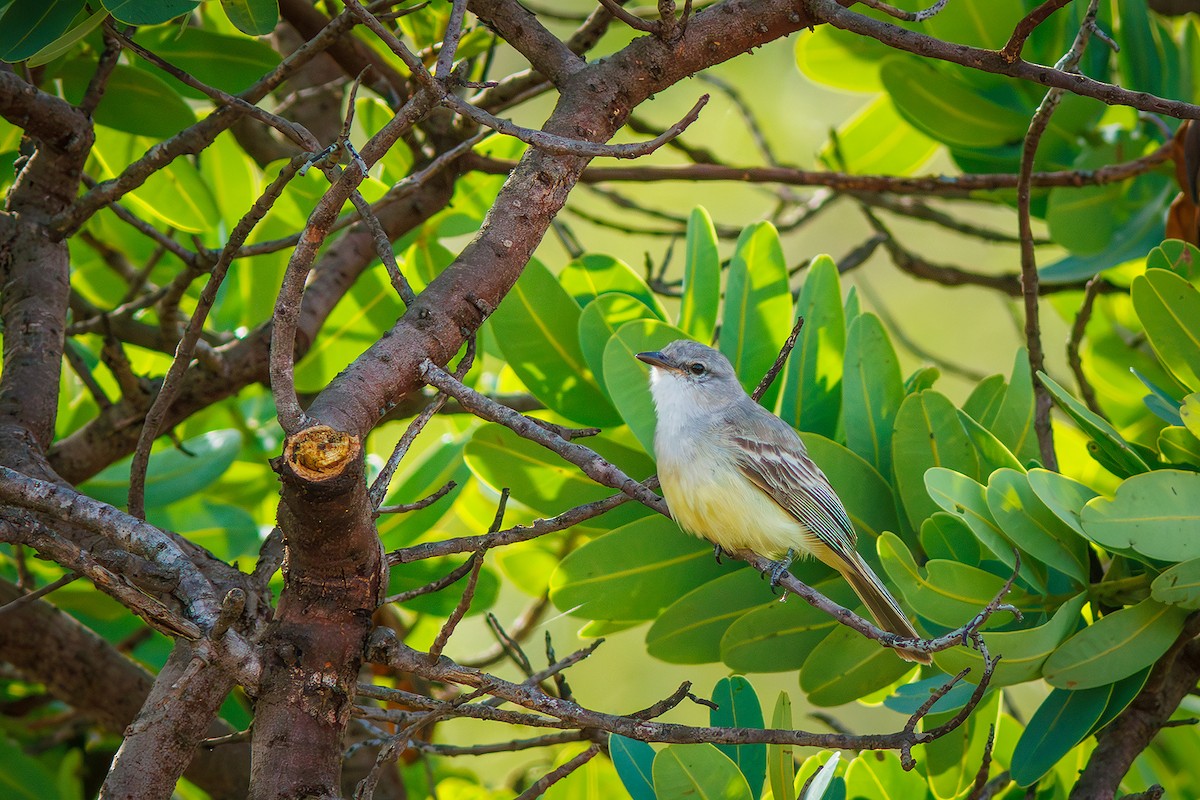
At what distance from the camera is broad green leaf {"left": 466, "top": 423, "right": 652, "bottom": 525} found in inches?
120

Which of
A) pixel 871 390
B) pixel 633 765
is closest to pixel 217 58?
pixel 871 390

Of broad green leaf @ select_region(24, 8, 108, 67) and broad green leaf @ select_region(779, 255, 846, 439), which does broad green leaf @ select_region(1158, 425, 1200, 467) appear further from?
broad green leaf @ select_region(24, 8, 108, 67)

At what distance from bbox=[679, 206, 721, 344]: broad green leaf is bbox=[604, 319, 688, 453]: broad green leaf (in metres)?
0.21

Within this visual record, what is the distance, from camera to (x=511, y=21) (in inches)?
105

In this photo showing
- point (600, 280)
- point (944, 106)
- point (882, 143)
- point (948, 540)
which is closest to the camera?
point (948, 540)

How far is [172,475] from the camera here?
3.43 m

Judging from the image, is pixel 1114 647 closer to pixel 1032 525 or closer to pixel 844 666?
pixel 1032 525

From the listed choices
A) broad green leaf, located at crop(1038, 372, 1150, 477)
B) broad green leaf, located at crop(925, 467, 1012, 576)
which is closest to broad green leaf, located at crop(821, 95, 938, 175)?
broad green leaf, located at crop(1038, 372, 1150, 477)

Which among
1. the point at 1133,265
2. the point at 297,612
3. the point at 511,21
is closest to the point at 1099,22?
the point at 1133,265

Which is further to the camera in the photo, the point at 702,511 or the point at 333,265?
the point at 333,265

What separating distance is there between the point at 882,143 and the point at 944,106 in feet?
2.36

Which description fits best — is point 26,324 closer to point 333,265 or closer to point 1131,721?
point 333,265

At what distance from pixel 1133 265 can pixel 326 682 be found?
3928 millimetres

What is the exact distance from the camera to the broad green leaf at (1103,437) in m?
2.59
